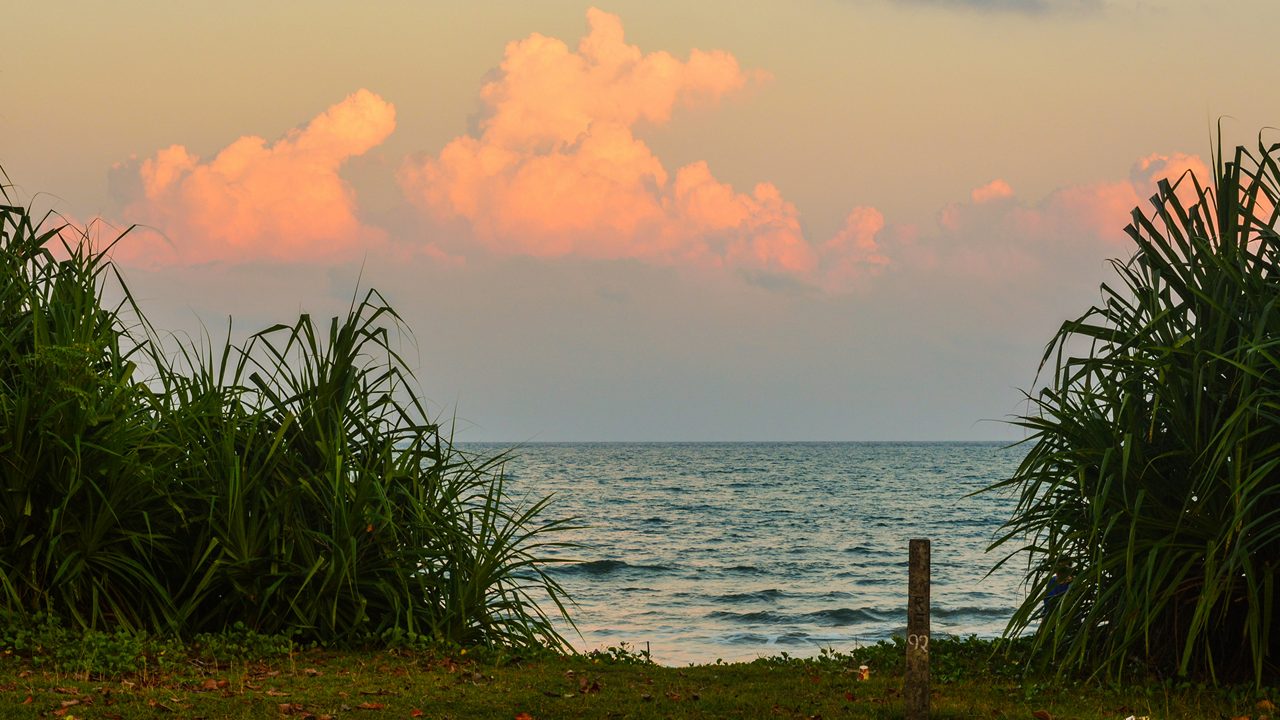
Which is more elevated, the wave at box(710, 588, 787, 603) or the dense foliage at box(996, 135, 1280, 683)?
the dense foliage at box(996, 135, 1280, 683)

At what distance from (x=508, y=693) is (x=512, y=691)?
8 cm

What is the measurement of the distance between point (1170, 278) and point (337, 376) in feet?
20.7

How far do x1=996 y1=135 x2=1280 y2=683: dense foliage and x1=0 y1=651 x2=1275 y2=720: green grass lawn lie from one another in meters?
0.33

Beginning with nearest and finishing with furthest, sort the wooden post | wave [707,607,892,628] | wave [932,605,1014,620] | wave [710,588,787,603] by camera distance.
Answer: the wooden post, wave [707,607,892,628], wave [932,605,1014,620], wave [710,588,787,603]

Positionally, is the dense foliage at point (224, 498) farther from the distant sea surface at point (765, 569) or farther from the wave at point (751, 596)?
the wave at point (751, 596)

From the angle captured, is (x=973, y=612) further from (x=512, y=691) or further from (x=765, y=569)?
(x=512, y=691)

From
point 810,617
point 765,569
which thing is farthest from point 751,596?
point 765,569

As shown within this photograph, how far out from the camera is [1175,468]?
294 inches

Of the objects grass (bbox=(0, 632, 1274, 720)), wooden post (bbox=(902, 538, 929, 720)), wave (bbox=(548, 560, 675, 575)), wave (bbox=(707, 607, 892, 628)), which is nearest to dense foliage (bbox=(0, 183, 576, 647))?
grass (bbox=(0, 632, 1274, 720))

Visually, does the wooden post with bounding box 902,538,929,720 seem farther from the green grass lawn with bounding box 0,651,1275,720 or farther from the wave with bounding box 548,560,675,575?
the wave with bounding box 548,560,675,575

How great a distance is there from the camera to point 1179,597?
23.5 feet

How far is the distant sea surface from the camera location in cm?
1775

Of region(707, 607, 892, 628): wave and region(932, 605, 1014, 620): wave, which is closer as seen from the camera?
region(707, 607, 892, 628): wave

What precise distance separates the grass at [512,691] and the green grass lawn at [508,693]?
1 centimetres
